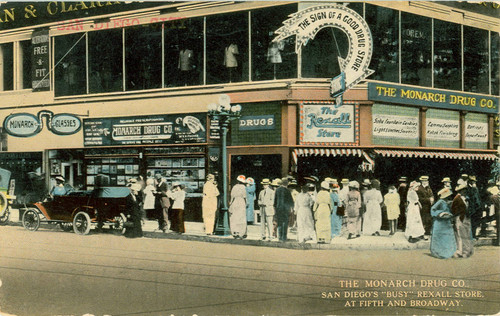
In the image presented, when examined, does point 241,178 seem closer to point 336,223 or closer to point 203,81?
point 203,81

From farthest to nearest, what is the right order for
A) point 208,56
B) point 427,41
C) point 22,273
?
point 427,41 < point 208,56 < point 22,273

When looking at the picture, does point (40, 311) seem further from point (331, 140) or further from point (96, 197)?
point (331, 140)

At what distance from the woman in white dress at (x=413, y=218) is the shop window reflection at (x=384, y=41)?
2.29 m

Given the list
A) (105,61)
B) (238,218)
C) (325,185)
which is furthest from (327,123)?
(105,61)

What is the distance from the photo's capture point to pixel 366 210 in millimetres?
12570

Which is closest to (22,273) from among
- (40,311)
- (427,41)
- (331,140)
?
(40,311)

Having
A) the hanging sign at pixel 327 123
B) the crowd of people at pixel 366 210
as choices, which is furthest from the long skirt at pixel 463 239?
the hanging sign at pixel 327 123

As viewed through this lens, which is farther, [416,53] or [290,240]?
[416,53]

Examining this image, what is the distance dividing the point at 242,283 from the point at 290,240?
2517 mm

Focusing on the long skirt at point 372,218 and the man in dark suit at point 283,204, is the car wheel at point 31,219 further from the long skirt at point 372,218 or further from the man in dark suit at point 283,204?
the long skirt at point 372,218

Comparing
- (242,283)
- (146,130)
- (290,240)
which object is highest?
(146,130)

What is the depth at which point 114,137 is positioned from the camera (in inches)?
445

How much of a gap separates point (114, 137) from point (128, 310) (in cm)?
388

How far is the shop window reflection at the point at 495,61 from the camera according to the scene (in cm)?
1065
